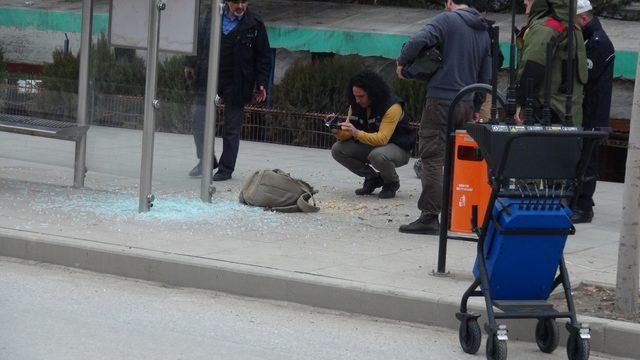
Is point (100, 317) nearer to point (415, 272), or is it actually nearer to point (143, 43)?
point (415, 272)

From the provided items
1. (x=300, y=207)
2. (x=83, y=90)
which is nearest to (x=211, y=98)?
(x=300, y=207)

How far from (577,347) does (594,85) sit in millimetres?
4341

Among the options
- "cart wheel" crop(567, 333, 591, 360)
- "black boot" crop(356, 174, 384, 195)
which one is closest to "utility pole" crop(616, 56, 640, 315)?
"cart wheel" crop(567, 333, 591, 360)

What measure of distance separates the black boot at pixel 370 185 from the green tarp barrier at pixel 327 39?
3.90m

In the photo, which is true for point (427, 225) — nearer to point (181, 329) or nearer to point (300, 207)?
point (300, 207)

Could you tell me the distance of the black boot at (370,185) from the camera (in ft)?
35.1

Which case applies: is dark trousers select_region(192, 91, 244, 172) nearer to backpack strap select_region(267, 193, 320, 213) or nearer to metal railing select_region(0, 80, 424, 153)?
metal railing select_region(0, 80, 424, 153)

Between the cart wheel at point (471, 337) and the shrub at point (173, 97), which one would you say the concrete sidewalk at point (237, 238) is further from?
the cart wheel at point (471, 337)

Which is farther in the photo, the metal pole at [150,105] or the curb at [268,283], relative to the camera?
the metal pole at [150,105]

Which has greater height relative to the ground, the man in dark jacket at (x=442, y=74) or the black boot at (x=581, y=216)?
the man in dark jacket at (x=442, y=74)

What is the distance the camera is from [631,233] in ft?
21.6

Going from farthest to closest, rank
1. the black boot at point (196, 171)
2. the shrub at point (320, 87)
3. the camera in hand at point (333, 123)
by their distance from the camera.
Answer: the shrub at point (320, 87) < the camera in hand at point (333, 123) < the black boot at point (196, 171)

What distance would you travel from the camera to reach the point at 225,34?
36.9 feet

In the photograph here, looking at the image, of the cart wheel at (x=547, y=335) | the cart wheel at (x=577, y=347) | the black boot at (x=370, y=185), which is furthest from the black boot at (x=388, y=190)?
the cart wheel at (x=577, y=347)
